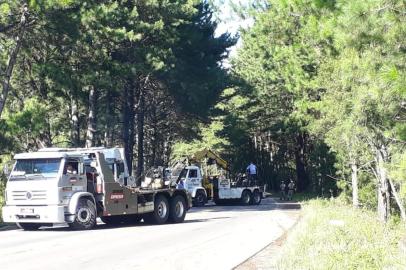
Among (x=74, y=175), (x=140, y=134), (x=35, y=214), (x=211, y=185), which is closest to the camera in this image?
(x=35, y=214)

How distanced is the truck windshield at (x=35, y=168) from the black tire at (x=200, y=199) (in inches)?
609

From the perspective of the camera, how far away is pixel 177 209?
2211cm

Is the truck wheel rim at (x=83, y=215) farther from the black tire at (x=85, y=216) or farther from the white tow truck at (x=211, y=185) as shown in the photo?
the white tow truck at (x=211, y=185)

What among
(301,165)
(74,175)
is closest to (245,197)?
(301,165)

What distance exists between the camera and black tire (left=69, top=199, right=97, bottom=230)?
732 inches

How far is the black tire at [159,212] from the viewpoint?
21.2 meters

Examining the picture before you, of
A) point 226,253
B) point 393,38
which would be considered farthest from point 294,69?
point 393,38

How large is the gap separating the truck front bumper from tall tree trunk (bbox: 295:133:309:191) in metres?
35.3

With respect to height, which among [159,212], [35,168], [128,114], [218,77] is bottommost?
[159,212]

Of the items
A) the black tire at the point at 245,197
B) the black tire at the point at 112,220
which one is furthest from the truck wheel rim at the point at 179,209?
the black tire at the point at 245,197

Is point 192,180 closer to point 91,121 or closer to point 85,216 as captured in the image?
point 91,121

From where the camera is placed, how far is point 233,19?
4131cm

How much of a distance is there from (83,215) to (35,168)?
2042mm

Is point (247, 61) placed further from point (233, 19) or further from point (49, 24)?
point (49, 24)
